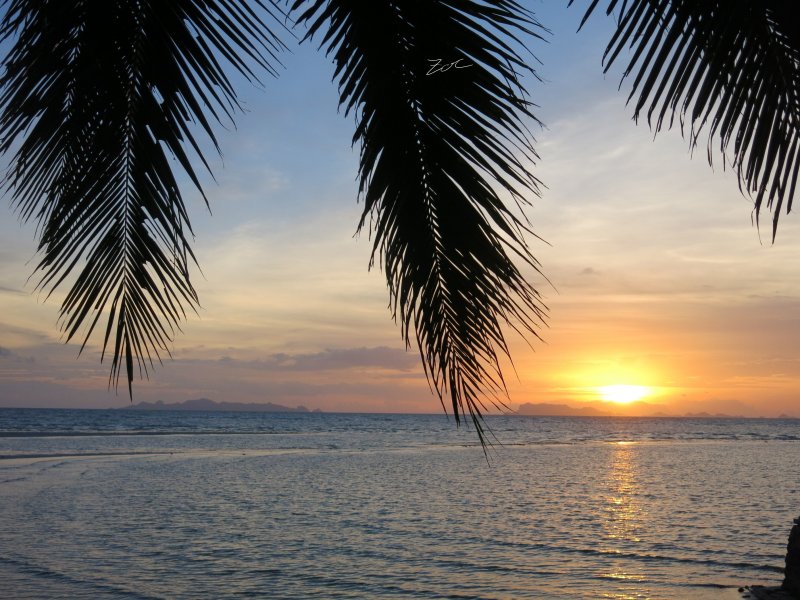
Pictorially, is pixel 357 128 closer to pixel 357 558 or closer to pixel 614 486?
pixel 357 558

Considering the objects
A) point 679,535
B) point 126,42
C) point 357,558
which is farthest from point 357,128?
point 679,535

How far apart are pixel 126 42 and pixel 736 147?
183 cm

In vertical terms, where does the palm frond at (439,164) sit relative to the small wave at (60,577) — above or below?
above

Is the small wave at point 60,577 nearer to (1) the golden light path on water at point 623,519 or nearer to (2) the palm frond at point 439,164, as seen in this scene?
(1) the golden light path on water at point 623,519

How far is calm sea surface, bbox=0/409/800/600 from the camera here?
9.37 m

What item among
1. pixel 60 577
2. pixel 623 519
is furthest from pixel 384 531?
pixel 60 577

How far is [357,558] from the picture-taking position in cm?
1078

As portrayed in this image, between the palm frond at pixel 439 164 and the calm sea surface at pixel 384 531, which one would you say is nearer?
the palm frond at pixel 439 164

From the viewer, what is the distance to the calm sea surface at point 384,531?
937 cm

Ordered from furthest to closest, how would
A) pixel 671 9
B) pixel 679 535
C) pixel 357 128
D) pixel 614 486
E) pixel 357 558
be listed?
pixel 614 486 < pixel 679 535 < pixel 357 558 < pixel 357 128 < pixel 671 9

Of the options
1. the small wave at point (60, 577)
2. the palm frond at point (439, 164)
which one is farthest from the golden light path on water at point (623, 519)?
the palm frond at point (439, 164)

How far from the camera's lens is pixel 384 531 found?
1300 cm

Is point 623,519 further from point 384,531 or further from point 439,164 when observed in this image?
point 439,164

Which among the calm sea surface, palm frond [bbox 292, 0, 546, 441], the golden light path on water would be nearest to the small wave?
the calm sea surface
